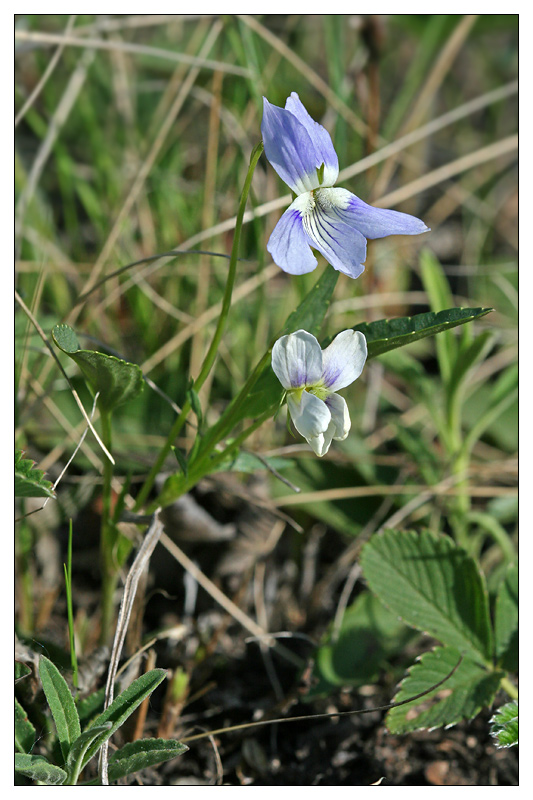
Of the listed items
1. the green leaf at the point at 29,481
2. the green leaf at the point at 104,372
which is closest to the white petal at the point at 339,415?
the green leaf at the point at 104,372

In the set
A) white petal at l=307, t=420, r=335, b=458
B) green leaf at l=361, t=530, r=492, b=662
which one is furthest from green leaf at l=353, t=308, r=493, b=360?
green leaf at l=361, t=530, r=492, b=662

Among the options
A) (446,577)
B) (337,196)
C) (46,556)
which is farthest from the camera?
(46,556)

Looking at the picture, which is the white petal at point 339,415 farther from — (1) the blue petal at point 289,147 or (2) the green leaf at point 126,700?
(2) the green leaf at point 126,700

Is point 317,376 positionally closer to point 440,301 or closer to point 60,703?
point 60,703

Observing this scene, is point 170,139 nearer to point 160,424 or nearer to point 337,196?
point 160,424

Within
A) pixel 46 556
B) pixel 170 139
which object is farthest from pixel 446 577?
pixel 170 139

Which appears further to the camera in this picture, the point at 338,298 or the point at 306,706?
the point at 338,298

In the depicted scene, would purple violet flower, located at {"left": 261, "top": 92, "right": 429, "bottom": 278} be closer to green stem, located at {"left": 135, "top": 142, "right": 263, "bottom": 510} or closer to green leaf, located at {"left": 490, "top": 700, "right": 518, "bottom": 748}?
green stem, located at {"left": 135, "top": 142, "right": 263, "bottom": 510}
